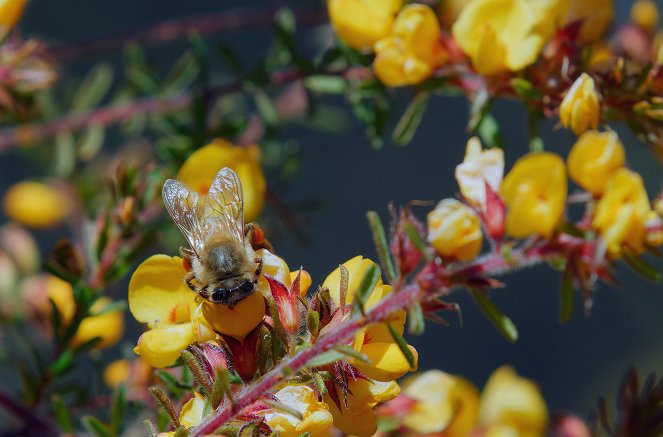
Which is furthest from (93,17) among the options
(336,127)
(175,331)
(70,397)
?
(175,331)

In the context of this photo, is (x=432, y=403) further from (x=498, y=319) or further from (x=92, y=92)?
(x=92, y=92)

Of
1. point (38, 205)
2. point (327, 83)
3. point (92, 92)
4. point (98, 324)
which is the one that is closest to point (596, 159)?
point (327, 83)

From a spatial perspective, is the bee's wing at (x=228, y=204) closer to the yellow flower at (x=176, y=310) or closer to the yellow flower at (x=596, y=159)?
the yellow flower at (x=176, y=310)

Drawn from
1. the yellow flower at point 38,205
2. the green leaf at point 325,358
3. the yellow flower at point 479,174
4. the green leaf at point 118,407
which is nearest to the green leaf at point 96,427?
the green leaf at point 118,407

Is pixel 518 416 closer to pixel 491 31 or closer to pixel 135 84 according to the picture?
pixel 491 31

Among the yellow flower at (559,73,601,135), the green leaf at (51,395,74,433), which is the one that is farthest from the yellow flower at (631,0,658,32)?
the green leaf at (51,395,74,433)

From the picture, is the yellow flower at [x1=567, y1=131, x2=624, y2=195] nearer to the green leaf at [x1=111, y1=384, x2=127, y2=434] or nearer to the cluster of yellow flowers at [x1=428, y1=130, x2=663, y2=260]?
the cluster of yellow flowers at [x1=428, y1=130, x2=663, y2=260]
